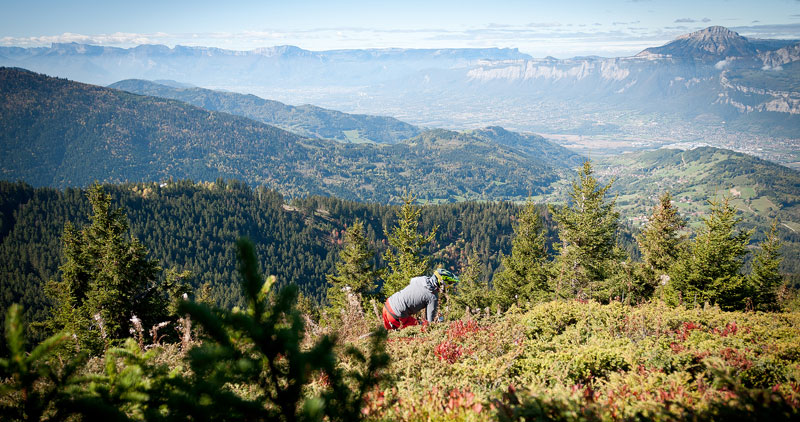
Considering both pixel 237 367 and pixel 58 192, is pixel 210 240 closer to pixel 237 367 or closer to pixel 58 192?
pixel 58 192

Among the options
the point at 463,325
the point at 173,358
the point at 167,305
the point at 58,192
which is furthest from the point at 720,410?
the point at 58,192

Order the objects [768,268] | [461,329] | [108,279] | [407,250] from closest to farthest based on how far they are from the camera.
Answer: [461,329], [108,279], [407,250], [768,268]

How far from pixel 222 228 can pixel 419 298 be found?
506ft

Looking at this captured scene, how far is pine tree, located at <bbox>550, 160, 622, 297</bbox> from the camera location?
65.2 feet

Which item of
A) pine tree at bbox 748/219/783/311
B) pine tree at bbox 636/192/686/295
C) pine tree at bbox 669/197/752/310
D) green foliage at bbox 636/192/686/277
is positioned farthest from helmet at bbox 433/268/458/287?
pine tree at bbox 748/219/783/311

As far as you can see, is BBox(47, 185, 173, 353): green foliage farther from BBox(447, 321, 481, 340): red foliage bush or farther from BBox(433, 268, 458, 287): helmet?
BBox(447, 321, 481, 340): red foliage bush

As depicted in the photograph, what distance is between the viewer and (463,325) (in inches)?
308

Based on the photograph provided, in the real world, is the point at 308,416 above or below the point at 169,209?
above

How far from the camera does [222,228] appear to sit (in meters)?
145

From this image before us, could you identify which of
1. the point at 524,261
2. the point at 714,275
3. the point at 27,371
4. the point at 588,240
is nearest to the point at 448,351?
the point at 27,371

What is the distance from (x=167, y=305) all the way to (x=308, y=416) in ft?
67.0

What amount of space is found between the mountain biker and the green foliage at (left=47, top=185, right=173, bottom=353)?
1401 centimetres

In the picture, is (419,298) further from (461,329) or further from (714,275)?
(714,275)

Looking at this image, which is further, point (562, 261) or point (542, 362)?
point (562, 261)
